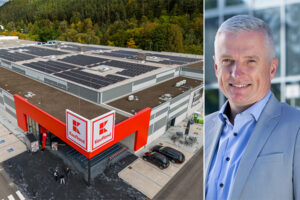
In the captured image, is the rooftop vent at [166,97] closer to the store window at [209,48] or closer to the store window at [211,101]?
the store window at [211,101]

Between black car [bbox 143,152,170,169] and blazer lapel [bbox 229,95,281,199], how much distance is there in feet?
53.9

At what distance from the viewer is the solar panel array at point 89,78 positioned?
2183 cm

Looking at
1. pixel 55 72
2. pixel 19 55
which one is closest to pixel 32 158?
pixel 55 72

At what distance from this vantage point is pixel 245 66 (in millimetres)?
2035

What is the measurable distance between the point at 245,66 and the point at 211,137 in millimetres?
1102

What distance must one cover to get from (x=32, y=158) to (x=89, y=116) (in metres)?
6.48

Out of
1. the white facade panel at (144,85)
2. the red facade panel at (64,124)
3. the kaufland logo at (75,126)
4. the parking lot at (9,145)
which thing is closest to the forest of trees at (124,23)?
the white facade panel at (144,85)

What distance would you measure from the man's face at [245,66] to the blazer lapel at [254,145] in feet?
0.76

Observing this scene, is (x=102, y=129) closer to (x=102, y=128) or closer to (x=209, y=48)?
(x=102, y=128)

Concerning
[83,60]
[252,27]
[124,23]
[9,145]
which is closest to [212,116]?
[252,27]

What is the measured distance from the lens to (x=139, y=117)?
701 inches

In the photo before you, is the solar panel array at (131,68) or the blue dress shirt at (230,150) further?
the solar panel array at (131,68)

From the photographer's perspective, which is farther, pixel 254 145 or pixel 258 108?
pixel 258 108

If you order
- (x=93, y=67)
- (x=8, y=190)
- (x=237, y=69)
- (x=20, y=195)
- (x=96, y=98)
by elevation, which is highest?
(x=93, y=67)
